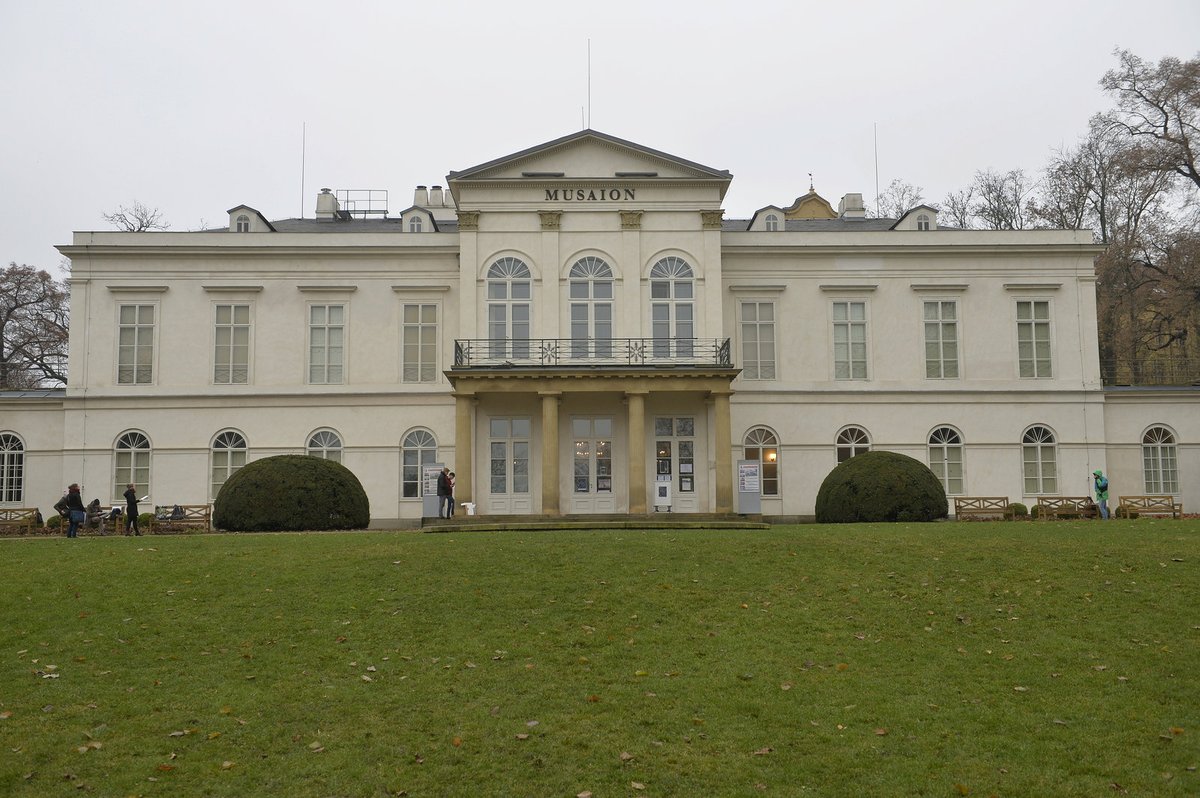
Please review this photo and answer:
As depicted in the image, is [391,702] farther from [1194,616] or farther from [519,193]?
[519,193]

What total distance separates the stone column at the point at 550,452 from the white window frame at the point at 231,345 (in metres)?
9.87

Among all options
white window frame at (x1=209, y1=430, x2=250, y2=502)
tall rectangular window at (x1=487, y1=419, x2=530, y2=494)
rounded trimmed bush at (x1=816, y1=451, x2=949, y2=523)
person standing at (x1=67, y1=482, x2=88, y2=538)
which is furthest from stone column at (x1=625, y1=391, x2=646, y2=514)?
person standing at (x1=67, y1=482, x2=88, y2=538)

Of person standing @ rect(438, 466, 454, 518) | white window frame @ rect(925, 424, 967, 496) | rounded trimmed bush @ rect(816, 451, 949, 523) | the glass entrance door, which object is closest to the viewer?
rounded trimmed bush @ rect(816, 451, 949, 523)

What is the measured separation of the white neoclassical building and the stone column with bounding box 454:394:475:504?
1.09 meters

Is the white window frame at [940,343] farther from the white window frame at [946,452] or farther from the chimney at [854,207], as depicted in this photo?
the chimney at [854,207]

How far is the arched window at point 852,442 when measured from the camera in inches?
1259

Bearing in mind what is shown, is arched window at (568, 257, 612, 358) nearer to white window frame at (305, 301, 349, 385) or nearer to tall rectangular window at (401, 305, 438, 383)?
tall rectangular window at (401, 305, 438, 383)

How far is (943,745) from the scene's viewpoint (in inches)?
364

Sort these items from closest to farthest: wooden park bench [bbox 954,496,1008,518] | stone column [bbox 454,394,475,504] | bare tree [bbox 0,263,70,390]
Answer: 1. wooden park bench [bbox 954,496,1008,518]
2. stone column [bbox 454,394,475,504]
3. bare tree [bbox 0,263,70,390]

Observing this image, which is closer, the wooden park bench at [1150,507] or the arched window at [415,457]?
the wooden park bench at [1150,507]

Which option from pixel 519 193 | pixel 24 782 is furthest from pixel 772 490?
pixel 24 782

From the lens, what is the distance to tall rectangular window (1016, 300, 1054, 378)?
32.5m

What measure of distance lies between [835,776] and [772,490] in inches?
921

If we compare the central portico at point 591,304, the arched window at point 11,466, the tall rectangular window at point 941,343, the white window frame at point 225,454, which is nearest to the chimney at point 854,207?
the tall rectangular window at point 941,343
